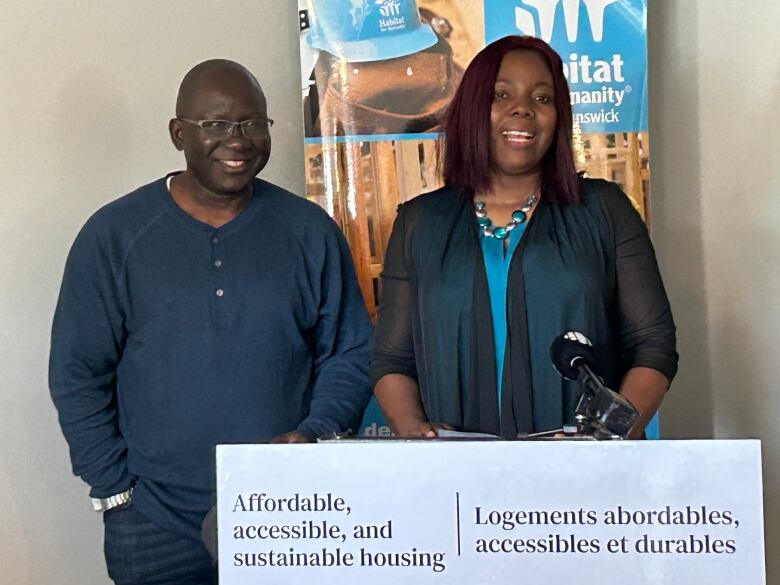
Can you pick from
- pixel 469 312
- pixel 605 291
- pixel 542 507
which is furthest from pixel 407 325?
pixel 542 507

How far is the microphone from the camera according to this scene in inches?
52.1

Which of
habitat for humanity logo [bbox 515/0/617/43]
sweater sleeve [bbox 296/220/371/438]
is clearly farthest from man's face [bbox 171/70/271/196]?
habitat for humanity logo [bbox 515/0/617/43]

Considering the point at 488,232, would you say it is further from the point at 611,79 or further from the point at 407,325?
the point at 611,79

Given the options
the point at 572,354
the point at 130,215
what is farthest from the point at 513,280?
the point at 130,215

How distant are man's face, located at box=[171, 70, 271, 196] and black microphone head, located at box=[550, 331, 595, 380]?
108 cm

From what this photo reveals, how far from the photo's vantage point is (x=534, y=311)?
6.85 feet

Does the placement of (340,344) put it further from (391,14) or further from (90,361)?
(391,14)

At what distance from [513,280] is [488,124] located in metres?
0.33

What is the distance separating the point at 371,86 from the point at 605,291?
125 cm

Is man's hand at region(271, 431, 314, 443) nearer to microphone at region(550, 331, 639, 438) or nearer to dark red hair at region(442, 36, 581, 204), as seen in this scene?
microphone at region(550, 331, 639, 438)

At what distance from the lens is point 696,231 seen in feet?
11.0

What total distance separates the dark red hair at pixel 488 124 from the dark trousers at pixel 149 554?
103 centimetres

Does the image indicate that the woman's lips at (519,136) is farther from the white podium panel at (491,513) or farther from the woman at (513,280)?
the white podium panel at (491,513)

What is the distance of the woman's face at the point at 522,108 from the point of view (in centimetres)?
213
